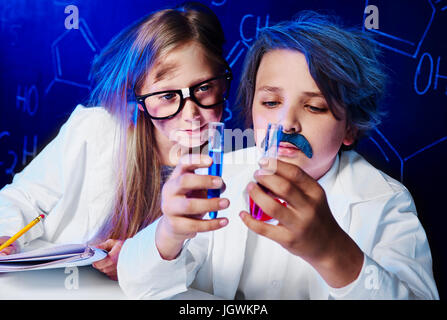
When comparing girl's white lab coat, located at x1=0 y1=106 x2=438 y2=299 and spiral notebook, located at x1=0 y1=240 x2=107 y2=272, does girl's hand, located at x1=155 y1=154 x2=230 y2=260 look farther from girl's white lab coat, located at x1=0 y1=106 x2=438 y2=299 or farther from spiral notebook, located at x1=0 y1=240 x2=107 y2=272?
spiral notebook, located at x1=0 y1=240 x2=107 y2=272

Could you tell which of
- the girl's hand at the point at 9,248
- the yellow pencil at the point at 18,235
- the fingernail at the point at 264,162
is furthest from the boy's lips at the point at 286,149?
the girl's hand at the point at 9,248

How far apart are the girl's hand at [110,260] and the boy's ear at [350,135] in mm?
708

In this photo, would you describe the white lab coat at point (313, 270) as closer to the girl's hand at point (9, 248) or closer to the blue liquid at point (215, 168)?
the blue liquid at point (215, 168)

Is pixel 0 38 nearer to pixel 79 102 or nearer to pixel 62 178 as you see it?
pixel 79 102

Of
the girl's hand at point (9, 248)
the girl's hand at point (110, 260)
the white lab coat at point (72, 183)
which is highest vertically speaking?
the white lab coat at point (72, 183)

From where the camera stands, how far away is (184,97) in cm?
119

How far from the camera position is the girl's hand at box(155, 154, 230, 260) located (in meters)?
0.84

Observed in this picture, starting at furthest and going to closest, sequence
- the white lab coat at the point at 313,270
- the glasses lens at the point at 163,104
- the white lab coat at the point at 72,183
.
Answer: the white lab coat at the point at 72,183
the glasses lens at the point at 163,104
the white lab coat at the point at 313,270

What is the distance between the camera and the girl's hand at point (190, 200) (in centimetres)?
84

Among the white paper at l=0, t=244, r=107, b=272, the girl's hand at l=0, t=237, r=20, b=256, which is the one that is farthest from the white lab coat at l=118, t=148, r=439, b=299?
the girl's hand at l=0, t=237, r=20, b=256

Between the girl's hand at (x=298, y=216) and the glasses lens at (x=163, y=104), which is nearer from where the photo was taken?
the girl's hand at (x=298, y=216)

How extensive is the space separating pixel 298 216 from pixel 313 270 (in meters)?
0.39

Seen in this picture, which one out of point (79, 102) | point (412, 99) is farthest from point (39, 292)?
point (412, 99)
